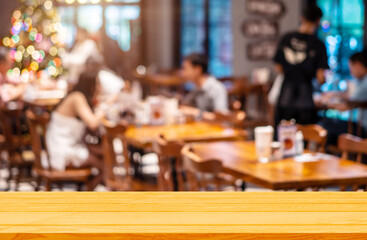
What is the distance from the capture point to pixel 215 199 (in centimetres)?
170

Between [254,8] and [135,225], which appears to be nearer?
[135,225]

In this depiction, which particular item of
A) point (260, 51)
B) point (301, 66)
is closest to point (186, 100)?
point (301, 66)

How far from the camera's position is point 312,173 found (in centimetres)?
342

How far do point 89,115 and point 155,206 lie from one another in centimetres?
378

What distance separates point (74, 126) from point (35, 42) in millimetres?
6058

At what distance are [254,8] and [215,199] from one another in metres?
8.48

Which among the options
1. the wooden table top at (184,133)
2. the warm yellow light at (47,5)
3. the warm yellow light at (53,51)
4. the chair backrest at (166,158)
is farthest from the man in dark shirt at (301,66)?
the warm yellow light at (47,5)

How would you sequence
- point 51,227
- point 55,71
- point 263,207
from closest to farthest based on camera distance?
point 51,227, point 263,207, point 55,71

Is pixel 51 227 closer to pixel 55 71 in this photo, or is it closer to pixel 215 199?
pixel 215 199

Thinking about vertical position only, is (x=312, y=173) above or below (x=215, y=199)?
below

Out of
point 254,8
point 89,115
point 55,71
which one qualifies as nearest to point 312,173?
point 89,115

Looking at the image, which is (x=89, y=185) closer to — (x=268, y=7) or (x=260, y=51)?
(x=260, y=51)

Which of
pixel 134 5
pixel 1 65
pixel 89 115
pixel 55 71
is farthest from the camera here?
pixel 134 5

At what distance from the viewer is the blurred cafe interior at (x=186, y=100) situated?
383 cm
